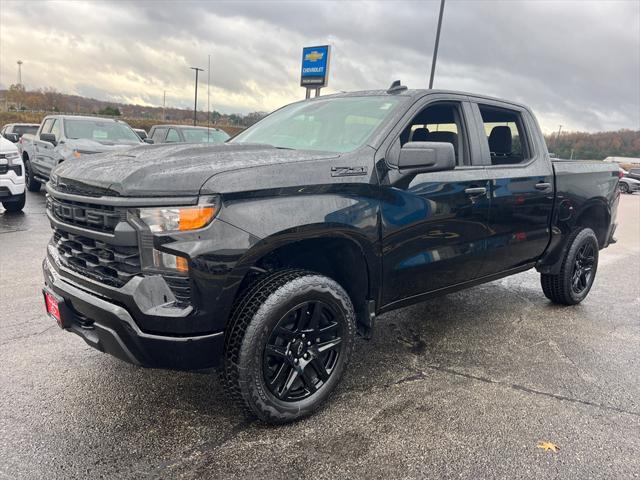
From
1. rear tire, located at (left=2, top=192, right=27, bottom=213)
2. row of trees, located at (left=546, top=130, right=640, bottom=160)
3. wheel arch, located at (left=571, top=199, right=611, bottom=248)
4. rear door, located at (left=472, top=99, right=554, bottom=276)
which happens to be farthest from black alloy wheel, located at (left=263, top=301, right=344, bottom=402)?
row of trees, located at (left=546, top=130, right=640, bottom=160)

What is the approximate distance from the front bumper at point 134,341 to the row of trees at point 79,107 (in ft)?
206

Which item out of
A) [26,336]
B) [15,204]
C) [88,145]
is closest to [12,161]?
[15,204]

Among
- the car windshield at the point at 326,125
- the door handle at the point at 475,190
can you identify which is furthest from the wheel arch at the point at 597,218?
the car windshield at the point at 326,125

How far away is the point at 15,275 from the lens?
5.15m

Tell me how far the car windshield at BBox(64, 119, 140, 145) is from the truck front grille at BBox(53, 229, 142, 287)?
8.14 m

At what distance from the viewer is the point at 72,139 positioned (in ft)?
33.1

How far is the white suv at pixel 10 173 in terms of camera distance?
25.7ft

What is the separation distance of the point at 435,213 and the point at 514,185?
1040mm

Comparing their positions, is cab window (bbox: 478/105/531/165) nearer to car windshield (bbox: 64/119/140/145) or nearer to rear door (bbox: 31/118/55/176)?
car windshield (bbox: 64/119/140/145)

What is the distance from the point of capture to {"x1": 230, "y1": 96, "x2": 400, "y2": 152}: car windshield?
10.4 ft

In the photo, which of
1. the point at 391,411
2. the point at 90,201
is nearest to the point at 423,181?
the point at 391,411

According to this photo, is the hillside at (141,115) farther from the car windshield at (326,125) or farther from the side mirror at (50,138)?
the car windshield at (326,125)

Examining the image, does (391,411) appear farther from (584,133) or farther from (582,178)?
(584,133)

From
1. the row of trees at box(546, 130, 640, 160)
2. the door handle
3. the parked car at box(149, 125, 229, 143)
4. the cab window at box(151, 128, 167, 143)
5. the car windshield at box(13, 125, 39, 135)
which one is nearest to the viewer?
the door handle
